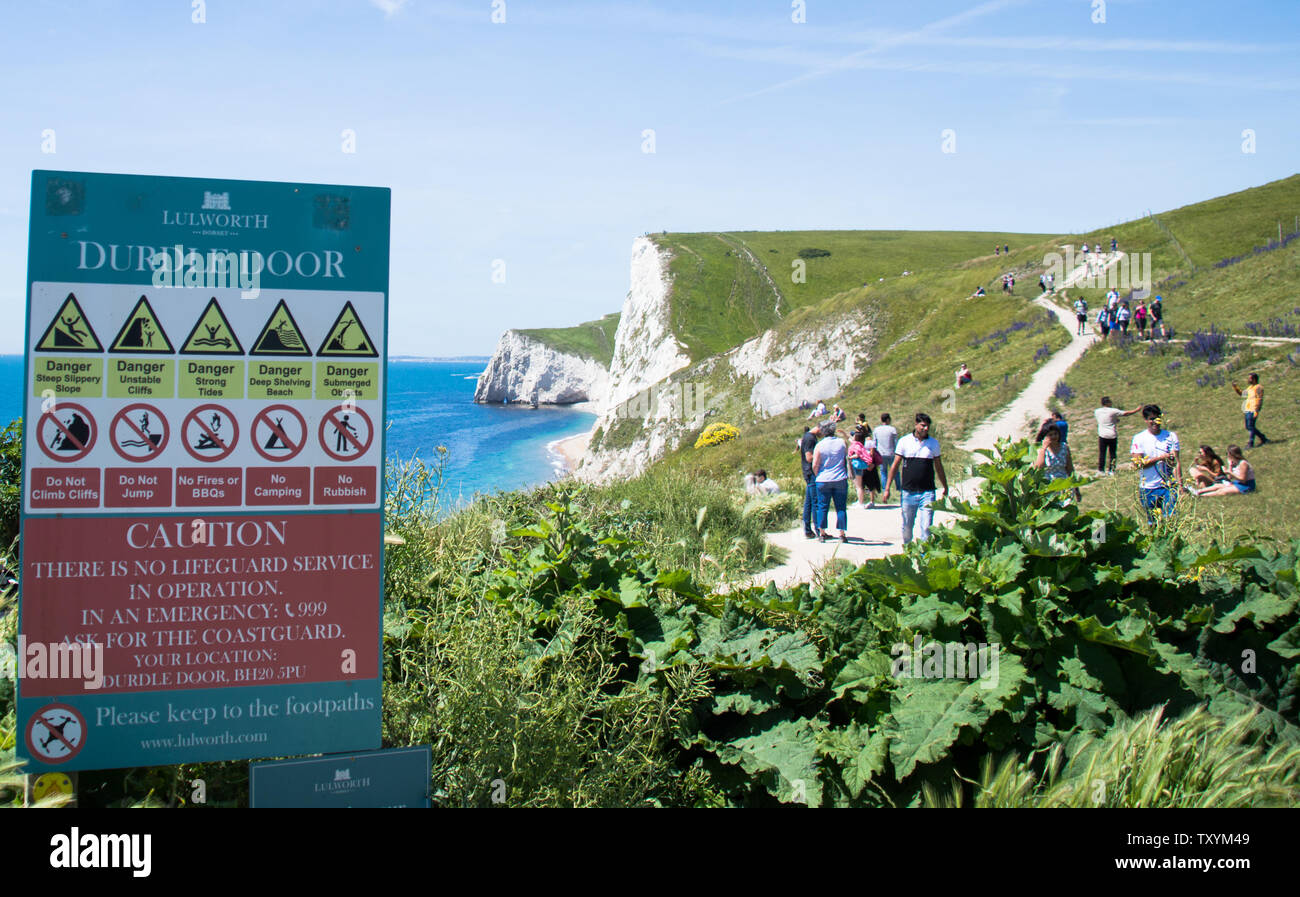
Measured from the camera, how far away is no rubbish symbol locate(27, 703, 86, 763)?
319 cm

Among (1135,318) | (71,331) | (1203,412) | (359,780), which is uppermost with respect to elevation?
(1135,318)

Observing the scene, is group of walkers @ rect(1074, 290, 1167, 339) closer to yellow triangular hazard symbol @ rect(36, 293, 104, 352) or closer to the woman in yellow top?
the woman in yellow top

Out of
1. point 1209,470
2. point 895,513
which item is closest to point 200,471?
point 895,513

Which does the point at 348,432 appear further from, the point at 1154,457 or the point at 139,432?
the point at 1154,457

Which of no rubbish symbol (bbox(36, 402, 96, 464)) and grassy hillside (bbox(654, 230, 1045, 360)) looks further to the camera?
grassy hillside (bbox(654, 230, 1045, 360))

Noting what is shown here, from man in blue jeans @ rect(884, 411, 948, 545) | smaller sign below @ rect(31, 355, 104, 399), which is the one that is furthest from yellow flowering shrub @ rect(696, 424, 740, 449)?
smaller sign below @ rect(31, 355, 104, 399)

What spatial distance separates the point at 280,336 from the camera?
11.2 feet

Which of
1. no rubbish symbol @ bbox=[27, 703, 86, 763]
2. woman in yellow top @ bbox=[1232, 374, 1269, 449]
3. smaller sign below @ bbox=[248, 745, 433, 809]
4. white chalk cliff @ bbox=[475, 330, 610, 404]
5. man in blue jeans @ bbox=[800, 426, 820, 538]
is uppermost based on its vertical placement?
white chalk cliff @ bbox=[475, 330, 610, 404]

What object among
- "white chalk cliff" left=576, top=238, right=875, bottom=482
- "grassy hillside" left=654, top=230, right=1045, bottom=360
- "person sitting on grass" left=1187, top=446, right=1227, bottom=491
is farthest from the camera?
"grassy hillside" left=654, top=230, right=1045, bottom=360

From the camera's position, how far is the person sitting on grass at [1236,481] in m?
14.1

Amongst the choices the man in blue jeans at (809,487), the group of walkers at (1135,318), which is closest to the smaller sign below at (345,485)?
the man in blue jeans at (809,487)

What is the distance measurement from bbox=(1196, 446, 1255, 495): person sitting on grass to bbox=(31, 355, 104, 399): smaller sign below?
51.0 ft

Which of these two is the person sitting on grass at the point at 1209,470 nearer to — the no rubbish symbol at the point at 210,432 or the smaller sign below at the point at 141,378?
the no rubbish symbol at the point at 210,432

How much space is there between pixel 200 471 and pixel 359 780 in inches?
54.4
